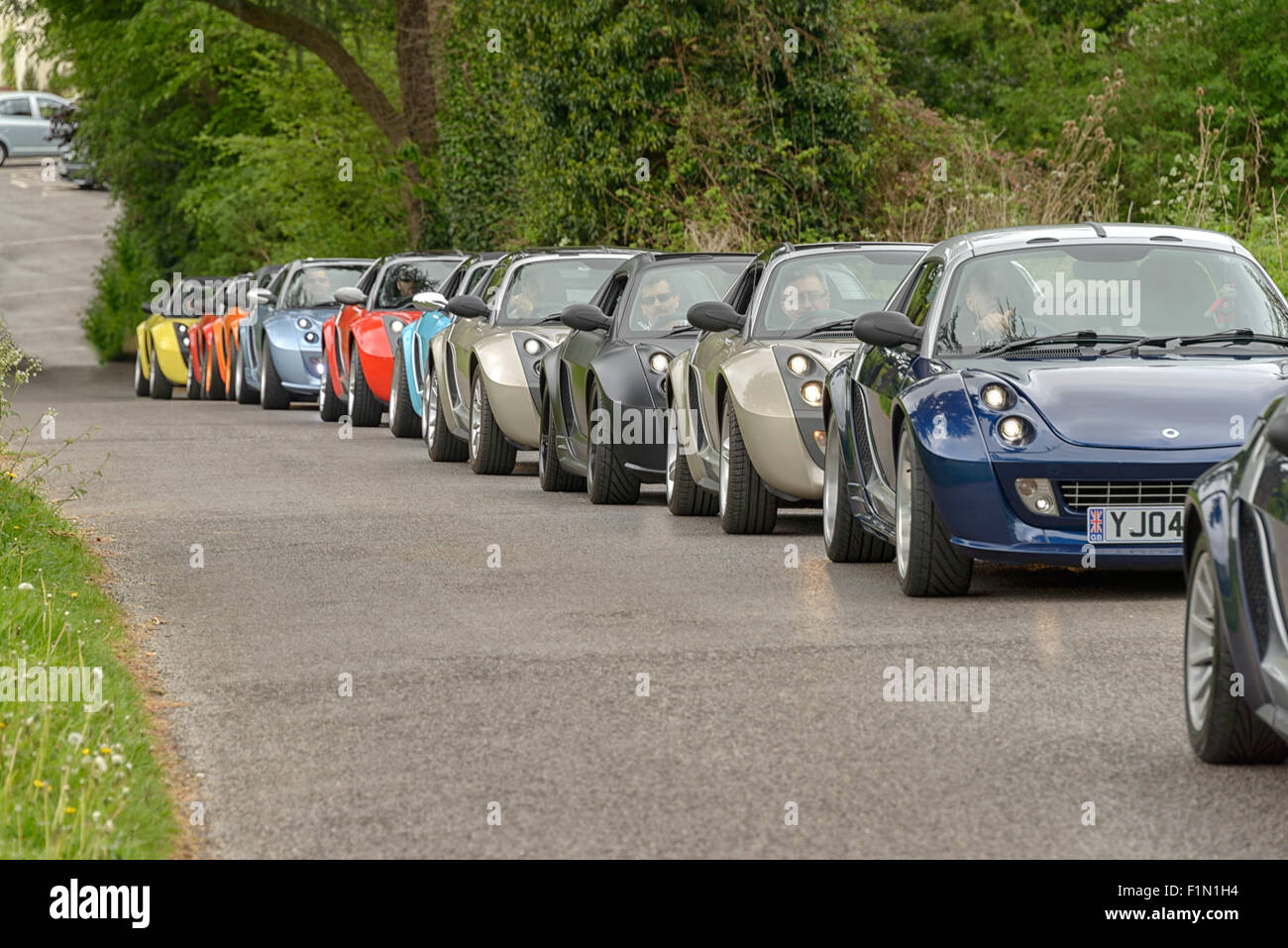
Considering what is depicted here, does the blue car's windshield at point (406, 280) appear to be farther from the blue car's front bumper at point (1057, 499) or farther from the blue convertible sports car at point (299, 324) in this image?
the blue car's front bumper at point (1057, 499)

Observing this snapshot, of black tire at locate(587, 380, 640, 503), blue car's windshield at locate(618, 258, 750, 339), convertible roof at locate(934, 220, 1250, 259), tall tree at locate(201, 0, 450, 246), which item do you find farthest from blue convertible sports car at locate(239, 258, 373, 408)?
convertible roof at locate(934, 220, 1250, 259)

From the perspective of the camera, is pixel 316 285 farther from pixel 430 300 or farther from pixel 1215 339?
pixel 1215 339

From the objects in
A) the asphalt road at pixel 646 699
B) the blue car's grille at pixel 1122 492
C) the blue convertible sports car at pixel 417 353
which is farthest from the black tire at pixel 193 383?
the blue car's grille at pixel 1122 492

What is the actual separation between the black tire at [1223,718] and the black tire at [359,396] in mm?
18288

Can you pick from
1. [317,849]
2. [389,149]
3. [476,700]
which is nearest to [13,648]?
[476,700]

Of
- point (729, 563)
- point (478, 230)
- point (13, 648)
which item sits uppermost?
point (13, 648)

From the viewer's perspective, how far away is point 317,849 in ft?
18.7

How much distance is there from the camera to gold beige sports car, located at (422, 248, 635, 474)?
56.9ft

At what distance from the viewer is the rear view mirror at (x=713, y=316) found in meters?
12.9

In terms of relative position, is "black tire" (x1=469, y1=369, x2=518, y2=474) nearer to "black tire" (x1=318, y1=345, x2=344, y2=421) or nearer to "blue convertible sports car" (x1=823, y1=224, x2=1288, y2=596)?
"blue convertible sports car" (x1=823, y1=224, x2=1288, y2=596)

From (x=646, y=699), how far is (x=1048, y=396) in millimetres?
2690
